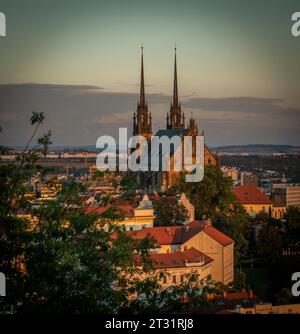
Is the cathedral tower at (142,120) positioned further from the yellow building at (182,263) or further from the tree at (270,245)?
the yellow building at (182,263)

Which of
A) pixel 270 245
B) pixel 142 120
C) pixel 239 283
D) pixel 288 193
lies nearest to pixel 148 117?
pixel 142 120

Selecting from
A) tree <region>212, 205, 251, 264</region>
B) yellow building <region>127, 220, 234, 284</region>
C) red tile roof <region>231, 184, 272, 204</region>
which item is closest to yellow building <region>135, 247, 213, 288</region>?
yellow building <region>127, 220, 234, 284</region>

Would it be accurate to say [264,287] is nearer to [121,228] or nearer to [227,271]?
[227,271]

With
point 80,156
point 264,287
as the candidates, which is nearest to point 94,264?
point 264,287

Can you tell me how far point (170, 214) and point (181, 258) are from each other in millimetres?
11990

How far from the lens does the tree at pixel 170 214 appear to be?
41688 mm

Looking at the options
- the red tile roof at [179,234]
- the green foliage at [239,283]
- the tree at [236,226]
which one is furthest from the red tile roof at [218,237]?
the green foliage at [239,283]

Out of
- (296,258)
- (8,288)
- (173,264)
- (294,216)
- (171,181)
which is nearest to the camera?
(8,288)

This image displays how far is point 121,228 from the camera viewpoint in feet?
42.0

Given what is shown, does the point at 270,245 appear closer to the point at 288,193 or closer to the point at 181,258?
the point at 181,258

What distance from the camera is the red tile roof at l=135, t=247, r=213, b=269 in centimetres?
2914

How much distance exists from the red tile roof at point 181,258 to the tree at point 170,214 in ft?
27.2

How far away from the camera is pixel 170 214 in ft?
139
